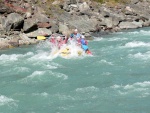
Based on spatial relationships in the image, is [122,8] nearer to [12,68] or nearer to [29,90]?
[12,68]

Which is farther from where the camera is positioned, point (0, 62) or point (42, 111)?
point (0, 62)

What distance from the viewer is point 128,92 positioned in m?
15.2

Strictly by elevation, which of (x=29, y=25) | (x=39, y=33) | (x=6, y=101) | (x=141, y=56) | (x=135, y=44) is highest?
(x=29, y=25)

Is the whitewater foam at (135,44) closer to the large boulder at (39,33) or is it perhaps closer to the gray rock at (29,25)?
the large boulder at (39,33)

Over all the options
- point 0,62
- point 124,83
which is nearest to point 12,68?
point 0,62

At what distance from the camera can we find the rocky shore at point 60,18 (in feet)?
103

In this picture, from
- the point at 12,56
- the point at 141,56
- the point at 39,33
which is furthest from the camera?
the point at 39,33

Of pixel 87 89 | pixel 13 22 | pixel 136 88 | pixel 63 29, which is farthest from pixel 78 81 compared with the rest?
pixel 63 29

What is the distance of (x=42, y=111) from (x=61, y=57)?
34.3ft

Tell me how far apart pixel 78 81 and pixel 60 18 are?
21968mm

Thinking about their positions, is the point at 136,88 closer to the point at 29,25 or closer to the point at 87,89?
the point at 87,89

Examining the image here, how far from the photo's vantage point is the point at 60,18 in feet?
127

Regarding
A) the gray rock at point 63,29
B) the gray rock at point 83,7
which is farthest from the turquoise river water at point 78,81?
the gray rock at point 83,7

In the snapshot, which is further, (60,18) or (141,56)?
(60,18)
